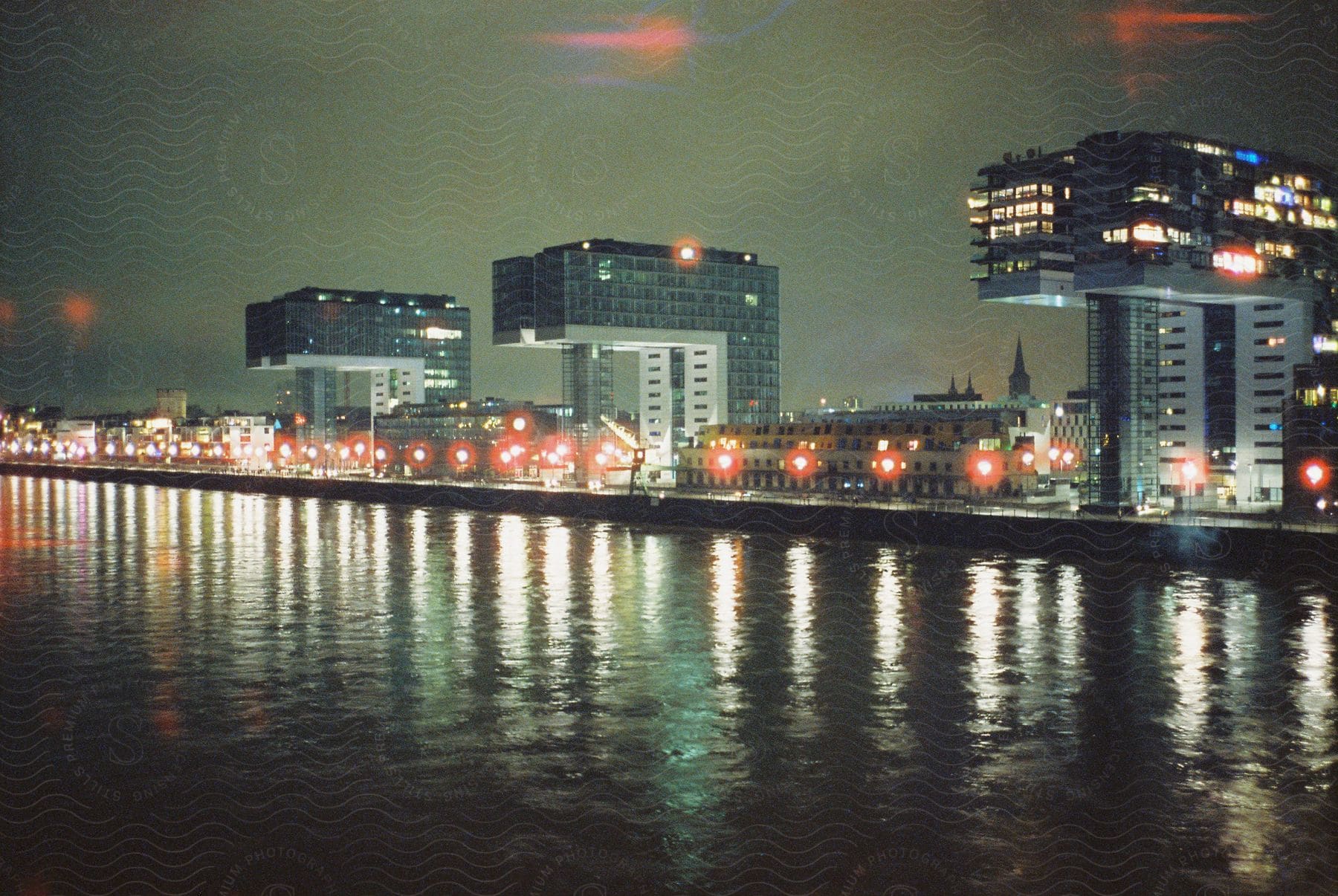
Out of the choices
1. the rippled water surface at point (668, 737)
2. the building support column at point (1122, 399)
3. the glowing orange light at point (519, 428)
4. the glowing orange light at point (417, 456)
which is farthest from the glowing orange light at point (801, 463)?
the glowing orange light at point (417, 456)

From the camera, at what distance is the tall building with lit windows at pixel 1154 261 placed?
65438 mm

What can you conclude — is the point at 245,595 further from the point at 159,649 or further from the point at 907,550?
the point at 907,550

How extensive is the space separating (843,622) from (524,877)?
20.3m

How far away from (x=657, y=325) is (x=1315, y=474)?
5898 centimetres

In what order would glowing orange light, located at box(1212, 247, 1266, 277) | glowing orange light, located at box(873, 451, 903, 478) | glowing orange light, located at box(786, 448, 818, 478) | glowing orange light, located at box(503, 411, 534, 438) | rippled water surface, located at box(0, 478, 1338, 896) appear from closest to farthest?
rippled water surface, located at box(0, 478, 1338, 896), glowing orange light, located at box(1212, 247, 1266, 277), glowing orange light, located at box(873, 451, 903, 478), glowing orange light, located at box(786, 448, 818, 478), glowing orange light, located at box(503, 411, 534, 438)

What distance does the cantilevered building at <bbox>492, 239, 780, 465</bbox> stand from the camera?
101 m

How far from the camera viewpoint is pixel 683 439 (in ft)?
376

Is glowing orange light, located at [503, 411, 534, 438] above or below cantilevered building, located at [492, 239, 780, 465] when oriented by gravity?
below

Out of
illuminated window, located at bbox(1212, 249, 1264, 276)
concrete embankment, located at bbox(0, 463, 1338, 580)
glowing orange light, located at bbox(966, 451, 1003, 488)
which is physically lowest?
concrete embankment, located at bbox(0, 463, 1338, 580)

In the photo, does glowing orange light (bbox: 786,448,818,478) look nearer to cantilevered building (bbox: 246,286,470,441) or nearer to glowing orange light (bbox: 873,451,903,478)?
glowing orange light (bbox: 873,451,903,478)

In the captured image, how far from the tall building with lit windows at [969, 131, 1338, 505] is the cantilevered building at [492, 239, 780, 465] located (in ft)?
132

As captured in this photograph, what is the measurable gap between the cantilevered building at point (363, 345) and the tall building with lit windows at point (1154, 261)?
270 feet

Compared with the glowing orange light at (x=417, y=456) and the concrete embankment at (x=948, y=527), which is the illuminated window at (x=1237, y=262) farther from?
the glowing orange light at (x=417, y=456)

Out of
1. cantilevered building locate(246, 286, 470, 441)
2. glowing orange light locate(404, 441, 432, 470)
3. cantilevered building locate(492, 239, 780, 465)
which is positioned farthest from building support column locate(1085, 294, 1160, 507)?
glowing orange light locate(404, 441, 432, 470)
